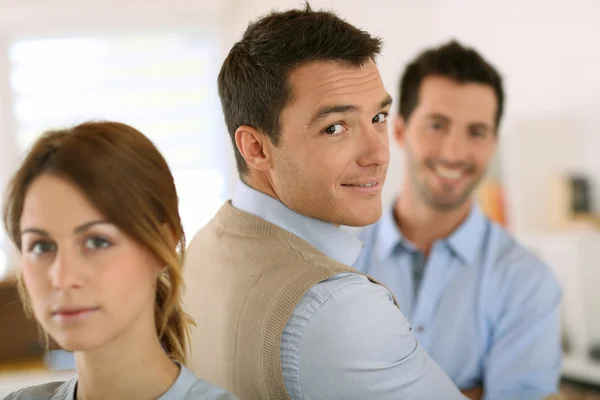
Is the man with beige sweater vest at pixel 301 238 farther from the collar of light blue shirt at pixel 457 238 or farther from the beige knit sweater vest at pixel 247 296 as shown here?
the collar of light blue shirt at pixel 457 238

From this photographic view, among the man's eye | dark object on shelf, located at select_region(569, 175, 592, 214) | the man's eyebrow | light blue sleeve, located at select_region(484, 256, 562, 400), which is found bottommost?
dark object on shelf, located at select_region(569, 175, 592, 214)

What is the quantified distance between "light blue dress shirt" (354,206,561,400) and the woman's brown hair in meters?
1.01

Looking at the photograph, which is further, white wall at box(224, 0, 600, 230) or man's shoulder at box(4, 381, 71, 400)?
white wall at box(224, 0, 600, 230)

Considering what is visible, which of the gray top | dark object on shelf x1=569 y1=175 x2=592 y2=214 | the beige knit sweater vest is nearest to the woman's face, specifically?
the gray top

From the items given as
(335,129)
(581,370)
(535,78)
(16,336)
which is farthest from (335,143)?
(535,78)

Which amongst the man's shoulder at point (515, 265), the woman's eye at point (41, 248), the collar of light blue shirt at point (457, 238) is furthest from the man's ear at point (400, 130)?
the woman's eye at point (41, 248)

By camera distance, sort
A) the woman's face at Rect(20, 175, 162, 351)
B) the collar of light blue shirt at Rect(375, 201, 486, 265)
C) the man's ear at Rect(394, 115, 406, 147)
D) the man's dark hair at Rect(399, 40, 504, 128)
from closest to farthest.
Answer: the woman's face at Rect(20, 175, 162, 351), the collar of light blue shirt at Rect(375, 201, 486, 265), the man's dark hair at Rect(399, 40, 504, 128), the man's ear at Rect(394, 115, 406, 147)

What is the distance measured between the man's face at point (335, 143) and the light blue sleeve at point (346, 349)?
133 mm

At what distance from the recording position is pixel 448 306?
5.57ft

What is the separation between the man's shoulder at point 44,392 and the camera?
0.79 metres

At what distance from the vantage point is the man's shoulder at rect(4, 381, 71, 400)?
2.61 feet

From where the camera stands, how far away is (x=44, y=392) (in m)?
0.81

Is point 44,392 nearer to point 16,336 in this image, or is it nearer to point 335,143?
point 335,143

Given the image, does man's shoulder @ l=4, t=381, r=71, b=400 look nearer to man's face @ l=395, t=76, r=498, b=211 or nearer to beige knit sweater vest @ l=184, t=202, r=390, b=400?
beige knit sweater vest @ l=184, t=202, r=390, b=400
